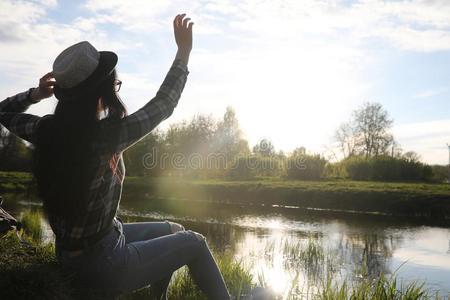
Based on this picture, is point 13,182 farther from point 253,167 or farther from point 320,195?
point 320,195

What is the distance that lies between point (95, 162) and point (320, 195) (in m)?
28.8

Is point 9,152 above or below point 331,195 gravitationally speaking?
above

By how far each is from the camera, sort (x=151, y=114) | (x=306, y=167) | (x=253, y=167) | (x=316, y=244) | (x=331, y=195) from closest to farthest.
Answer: (x=151, y=114)
(x=316, y=244)
(x=331, y=195)
(x=306, y=167)
(x=253, y=167)

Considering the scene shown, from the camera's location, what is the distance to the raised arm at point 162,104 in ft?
8.78

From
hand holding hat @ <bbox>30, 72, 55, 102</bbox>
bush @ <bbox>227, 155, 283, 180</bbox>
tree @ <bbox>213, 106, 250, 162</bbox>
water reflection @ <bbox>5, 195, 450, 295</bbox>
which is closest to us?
hand holding hat @ <bbox>30, 72, 55, 102</bbox>

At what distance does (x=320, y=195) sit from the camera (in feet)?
99.8

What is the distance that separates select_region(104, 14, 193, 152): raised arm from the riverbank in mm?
23421

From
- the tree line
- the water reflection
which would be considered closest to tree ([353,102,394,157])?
the tree line

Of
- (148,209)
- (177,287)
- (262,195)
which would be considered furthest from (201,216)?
(177,287)

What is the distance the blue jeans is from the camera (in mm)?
2783

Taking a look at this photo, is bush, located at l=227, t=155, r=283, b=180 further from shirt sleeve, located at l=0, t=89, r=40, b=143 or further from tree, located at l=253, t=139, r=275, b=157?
shirt sleeve, located at l=0, t=89, r=40, b=143

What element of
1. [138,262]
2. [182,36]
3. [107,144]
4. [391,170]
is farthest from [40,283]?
[391,170]

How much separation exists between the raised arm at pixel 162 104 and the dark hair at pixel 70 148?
0.30 feet

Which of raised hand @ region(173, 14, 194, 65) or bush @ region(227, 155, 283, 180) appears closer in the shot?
raised hand @ region(173, 14, 194, 65)
